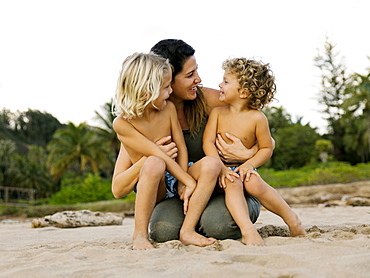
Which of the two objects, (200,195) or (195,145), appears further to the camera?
(195,145)

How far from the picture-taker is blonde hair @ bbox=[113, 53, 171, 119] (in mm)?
3047

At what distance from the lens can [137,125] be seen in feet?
10.6

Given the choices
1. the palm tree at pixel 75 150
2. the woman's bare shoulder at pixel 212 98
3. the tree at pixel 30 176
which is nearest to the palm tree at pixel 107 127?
the palm tree at pixel 75 150

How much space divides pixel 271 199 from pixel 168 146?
3.00 ft

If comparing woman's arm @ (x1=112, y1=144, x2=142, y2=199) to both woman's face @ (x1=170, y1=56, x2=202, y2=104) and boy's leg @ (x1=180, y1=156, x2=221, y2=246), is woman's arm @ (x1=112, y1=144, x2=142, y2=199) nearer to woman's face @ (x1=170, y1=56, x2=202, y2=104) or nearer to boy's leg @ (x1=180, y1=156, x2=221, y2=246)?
boy's leg @ (x1=180, y1=156, x2=221, y2=246)

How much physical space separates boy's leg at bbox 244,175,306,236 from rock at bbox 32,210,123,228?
507 centimetres

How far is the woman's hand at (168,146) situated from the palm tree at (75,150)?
29.5 metres

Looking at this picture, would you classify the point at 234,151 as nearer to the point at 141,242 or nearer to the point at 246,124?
the point at 246,124

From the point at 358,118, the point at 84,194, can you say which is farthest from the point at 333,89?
the point at 84,194

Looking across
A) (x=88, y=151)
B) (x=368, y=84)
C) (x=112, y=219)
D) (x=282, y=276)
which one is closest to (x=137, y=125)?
(x=282, y=276)

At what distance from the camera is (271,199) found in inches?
121

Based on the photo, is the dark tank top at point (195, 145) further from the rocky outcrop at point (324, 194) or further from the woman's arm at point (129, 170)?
the rocky outcrop at point (324, 194)

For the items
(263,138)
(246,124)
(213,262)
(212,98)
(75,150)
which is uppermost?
(212,98)

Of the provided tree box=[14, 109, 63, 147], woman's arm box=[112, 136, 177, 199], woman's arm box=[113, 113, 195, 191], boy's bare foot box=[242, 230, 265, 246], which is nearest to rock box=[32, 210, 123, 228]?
woman's arm box=[112, 136, 177, 199]
